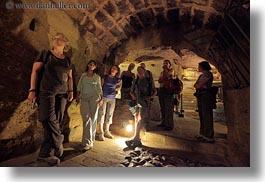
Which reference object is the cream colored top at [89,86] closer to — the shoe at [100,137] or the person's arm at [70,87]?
the person's arm at [70,87]

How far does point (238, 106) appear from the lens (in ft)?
Result: 6.07

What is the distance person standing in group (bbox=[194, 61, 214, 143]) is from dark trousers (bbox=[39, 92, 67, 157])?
1192mm

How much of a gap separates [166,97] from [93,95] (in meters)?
0.69

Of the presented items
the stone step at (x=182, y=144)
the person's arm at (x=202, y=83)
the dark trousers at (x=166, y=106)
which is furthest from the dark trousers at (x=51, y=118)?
the person's arm at (x=202, y=83)

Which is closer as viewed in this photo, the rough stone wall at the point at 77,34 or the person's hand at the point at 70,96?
the rough stone wall at the point at 77,34

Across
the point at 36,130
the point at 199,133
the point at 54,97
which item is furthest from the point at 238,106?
the point at 36,130

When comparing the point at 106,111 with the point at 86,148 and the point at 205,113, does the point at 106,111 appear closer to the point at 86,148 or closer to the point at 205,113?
the point at 86,148

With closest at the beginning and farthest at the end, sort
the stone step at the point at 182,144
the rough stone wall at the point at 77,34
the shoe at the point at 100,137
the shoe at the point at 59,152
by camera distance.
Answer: the rough stone wall at the point at 77,34 → the shoe at the point at 59,152 → the stone step at the point at 182,144 → the shoe at the point at 100,137

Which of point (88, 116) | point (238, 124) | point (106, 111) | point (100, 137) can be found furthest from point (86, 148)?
point (238, 124)

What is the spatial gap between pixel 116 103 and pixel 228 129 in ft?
3.40

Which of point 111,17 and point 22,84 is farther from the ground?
point 111,17

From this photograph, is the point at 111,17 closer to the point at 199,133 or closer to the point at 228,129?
the point at 199,133

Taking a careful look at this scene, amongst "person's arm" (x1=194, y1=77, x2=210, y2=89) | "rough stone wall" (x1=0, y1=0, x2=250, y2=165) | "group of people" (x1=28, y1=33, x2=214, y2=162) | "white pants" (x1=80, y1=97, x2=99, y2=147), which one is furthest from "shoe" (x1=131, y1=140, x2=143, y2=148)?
"person's arm" (x1=194, y1=77, x2=210, y2=89)

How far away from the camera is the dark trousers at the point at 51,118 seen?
164cm
